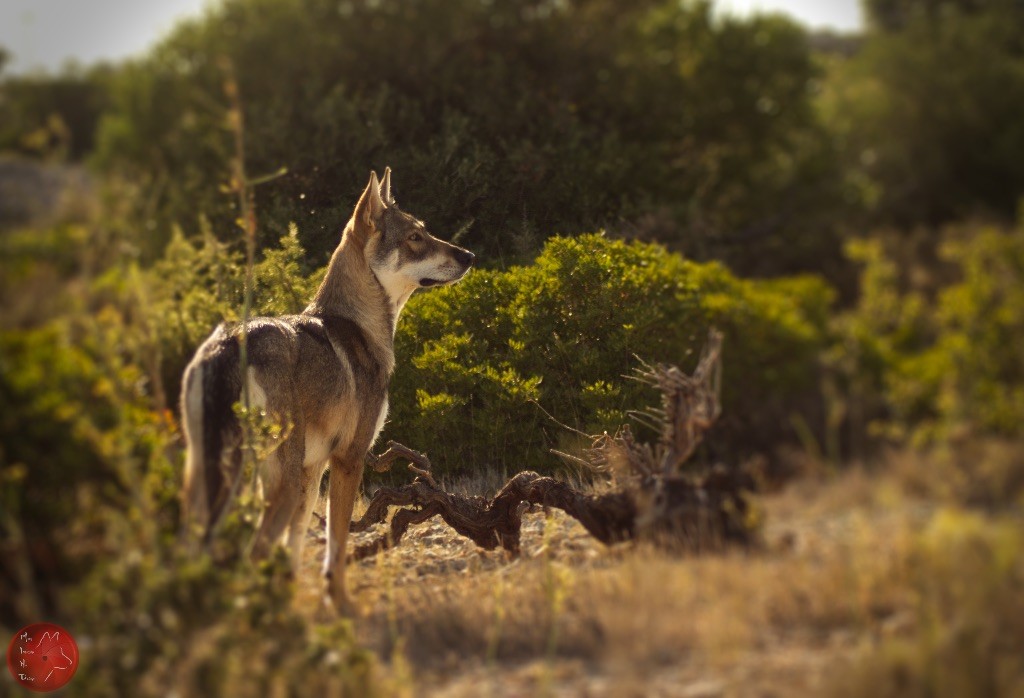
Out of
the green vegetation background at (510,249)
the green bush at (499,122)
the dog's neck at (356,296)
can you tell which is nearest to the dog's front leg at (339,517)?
the dog's neck at (356,296)

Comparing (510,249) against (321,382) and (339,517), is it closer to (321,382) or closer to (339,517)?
(321,382)

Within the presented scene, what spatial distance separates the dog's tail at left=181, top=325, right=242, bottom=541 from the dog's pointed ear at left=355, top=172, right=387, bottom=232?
5.71ft

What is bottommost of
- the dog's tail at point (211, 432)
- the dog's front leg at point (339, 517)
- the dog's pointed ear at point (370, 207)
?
the dog's front leg at point (339, 517)

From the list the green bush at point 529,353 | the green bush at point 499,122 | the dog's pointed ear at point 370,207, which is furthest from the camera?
the green bush at point 499,122

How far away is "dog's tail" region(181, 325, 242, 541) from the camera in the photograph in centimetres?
506

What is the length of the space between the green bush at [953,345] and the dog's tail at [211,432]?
3090 millimetres

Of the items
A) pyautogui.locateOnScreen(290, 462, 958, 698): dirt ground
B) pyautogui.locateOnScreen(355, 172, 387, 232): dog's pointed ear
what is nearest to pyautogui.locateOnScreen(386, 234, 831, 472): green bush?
pyautogui.locateOnScreen(355, 172, 387, 232): dog's pointed ear

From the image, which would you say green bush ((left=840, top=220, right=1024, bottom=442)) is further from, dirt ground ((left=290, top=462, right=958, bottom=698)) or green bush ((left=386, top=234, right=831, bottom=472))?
green bush ((left=386, top=234, right=831, bottom=472))

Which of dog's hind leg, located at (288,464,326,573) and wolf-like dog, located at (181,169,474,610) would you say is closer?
wolf-like dog, located at (181,169,474,610)

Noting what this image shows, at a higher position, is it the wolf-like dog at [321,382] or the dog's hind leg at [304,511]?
the wolf-like dog at [321,382]

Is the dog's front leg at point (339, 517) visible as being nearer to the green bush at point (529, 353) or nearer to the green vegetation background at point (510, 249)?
the green vegetation background at point (510, 249)

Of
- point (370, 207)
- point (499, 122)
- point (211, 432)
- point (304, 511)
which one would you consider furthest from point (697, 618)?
point (499, 122)

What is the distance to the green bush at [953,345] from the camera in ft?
19.1

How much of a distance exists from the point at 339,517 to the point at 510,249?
10.4 ft
